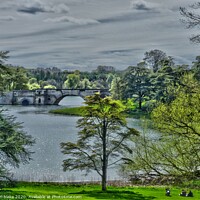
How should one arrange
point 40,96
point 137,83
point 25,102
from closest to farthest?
point 137,83
point 25,102
point 40,96

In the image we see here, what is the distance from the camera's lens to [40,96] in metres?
138

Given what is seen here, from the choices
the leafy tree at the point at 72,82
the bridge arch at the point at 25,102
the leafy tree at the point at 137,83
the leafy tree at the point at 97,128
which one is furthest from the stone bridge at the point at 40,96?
the leafy tree at the point at 97,128

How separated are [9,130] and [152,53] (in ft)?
316

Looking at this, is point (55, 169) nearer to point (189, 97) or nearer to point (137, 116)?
point (189, 97)

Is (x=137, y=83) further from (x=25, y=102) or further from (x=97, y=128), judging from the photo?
(x=97, y=128)

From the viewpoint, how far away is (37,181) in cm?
3356

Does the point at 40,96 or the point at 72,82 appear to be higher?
the point at 72,82

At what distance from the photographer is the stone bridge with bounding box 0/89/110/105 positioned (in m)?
133

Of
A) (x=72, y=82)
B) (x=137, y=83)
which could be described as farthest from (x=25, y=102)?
(x=137, y=83)

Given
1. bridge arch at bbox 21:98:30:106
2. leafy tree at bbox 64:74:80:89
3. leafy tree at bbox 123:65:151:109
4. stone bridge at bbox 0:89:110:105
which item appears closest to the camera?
leafy tree at bbox 123:65:151:109

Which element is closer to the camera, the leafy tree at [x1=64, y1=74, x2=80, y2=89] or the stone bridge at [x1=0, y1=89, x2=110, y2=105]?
the stone bridge at [x1=0, y1=89, x2=110, y2=105]

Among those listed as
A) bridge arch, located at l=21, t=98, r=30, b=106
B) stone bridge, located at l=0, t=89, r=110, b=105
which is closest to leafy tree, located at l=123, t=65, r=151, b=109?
stone bridge, located at l=0, t=89, r=110, b=105

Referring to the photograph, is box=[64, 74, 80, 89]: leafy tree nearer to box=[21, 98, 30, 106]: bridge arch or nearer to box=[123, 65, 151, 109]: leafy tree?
box=[21, 98, 30, 106]: bridge arch

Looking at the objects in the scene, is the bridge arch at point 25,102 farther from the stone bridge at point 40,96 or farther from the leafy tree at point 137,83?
the leafy tree at point 137,83
